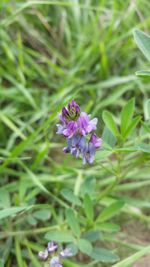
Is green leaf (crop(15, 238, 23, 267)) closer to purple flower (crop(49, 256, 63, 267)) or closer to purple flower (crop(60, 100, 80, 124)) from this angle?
purple flower (crop(49, 256, 63, 267))

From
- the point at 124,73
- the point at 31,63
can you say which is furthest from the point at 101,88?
the point at 31,63

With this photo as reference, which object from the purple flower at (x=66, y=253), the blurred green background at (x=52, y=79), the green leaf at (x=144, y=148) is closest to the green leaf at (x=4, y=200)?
the blurred green background at (x=52, y=79)

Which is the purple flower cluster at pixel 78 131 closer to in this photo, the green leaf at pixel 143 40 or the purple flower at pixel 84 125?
the purple flower at pixel 84 125

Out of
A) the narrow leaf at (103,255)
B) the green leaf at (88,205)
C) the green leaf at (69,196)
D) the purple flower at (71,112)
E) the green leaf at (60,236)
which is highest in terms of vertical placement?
the purple flower at (71,112)

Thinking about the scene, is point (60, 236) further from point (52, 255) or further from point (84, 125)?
point (84, 125)

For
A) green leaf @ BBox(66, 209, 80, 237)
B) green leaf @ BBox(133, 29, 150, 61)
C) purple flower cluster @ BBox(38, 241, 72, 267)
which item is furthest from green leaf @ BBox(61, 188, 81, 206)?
green leaf @ BBox(133, 29, 150, 61)
